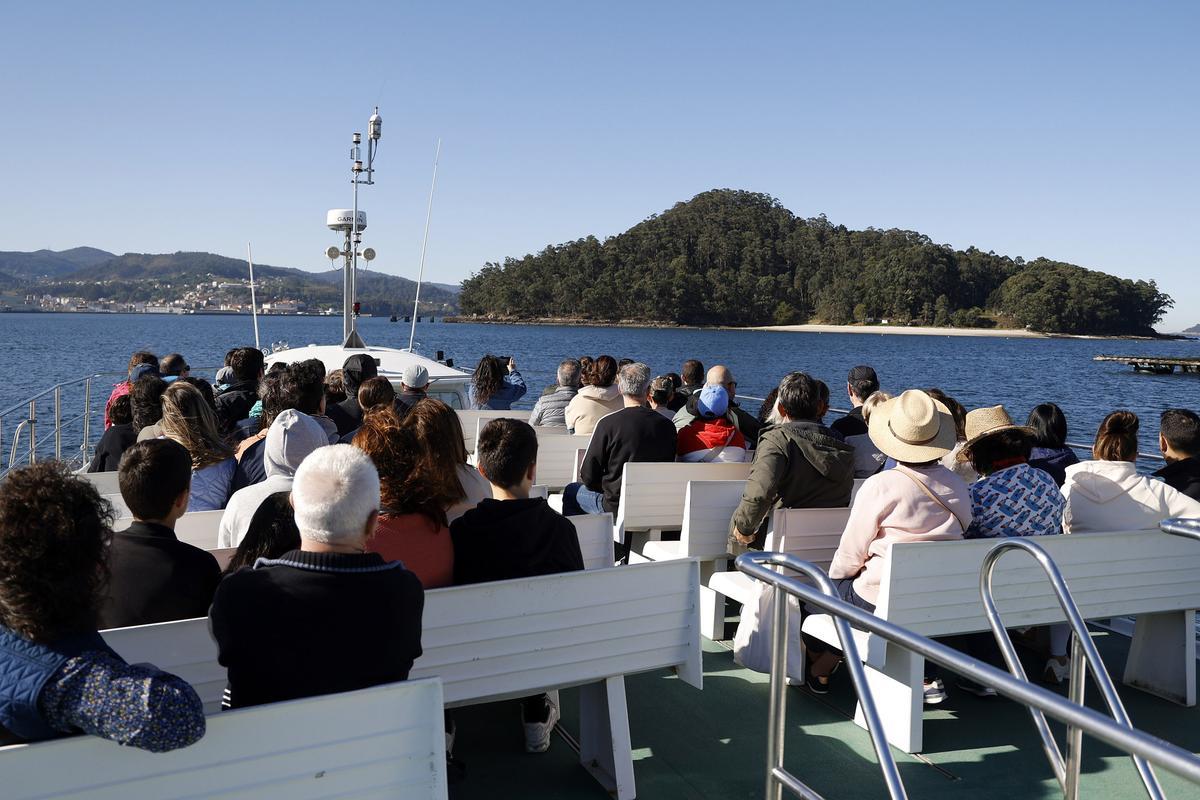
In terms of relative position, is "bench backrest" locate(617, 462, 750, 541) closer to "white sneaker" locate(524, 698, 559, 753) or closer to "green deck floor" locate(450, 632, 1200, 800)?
"green deck floor" locate(450, 632, 1200, 800)

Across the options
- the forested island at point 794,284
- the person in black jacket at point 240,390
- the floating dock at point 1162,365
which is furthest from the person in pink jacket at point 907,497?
the forested island at point 794,284

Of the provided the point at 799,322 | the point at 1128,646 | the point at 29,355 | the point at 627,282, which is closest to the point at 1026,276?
the point at 799,322

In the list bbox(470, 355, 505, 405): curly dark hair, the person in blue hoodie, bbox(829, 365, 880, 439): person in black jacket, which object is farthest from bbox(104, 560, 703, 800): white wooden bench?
bbox(470, 355, 505, 405): curly dark hair

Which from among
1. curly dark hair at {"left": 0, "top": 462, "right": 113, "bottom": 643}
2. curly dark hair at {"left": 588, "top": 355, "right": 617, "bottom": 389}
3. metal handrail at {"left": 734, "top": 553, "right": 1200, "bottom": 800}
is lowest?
metal handrail at {"left": 734, "top": 553, "right": 1200, "bottom": 800}

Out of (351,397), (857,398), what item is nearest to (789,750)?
(857,398)

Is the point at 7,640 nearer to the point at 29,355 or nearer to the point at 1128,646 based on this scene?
the point at 1128,646

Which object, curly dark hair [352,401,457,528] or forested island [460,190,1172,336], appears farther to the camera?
forested island [460,190,1172,336]

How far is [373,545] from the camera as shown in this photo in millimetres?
3062

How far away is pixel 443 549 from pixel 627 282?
130 meters

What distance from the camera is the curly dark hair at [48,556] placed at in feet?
5.55

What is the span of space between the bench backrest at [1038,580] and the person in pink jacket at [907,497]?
0.20 metres

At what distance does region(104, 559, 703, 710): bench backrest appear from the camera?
294 centimetres

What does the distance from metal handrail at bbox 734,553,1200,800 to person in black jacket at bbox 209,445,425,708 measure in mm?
1001

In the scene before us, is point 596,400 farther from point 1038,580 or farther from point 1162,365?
point 1162,365
